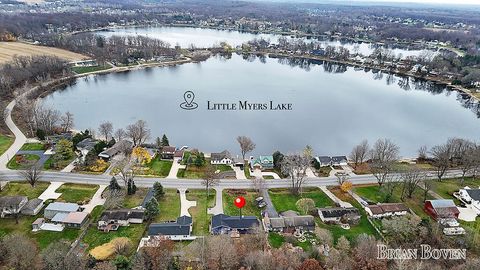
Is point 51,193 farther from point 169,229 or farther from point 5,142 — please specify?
point 5,142

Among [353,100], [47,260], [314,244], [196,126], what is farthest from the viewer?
[353,100]

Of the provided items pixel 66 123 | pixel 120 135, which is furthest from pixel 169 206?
pixel 66 123

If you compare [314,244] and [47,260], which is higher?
[47,260]

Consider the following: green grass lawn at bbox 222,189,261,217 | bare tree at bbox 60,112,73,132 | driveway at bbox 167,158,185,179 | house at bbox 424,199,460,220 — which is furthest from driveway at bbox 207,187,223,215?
bare tree at bbox 60,112,73,132

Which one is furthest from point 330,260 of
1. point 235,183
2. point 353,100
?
point 353,100

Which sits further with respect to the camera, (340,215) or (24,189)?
(24,189)

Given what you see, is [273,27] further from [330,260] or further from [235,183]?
[330,260]

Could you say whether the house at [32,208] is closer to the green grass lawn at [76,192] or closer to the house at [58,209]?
the house at [58,209]
